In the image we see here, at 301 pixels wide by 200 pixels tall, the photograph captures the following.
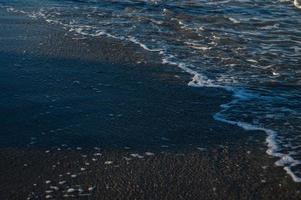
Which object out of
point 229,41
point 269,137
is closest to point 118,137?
point 269,137

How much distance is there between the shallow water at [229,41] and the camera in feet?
20.3

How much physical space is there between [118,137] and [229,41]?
4.43m

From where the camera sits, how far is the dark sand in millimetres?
4609

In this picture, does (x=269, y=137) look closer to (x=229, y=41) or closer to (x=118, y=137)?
(x=118, y=137)

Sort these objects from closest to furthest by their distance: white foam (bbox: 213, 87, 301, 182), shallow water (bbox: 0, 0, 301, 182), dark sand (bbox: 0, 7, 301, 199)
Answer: dark sand (bbox: 0, 7, 301, 199) < white foam (bbox: 213, 87, 301, 182) < shallow water (bbox: 0, 0, 301, 182)

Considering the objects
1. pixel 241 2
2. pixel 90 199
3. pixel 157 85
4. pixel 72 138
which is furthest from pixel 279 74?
pixel 241 2

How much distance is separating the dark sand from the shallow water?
273 mm

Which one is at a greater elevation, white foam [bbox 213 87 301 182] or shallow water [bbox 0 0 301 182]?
shallow water [bbox 0 0 301 182]

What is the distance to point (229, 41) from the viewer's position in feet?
31.2

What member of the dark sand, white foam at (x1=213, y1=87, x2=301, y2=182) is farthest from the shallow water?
the dark sand

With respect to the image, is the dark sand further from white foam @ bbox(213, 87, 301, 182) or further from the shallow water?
the shallow water

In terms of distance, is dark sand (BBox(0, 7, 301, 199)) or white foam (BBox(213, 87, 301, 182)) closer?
dark sand (BBox(0, 7, 301, 199))

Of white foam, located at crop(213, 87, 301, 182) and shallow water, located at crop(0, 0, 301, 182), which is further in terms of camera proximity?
shallow water, located at crop(0, 0, 301, 182)

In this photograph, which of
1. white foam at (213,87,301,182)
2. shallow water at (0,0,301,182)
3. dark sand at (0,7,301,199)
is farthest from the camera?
shallow water at (0,0,301,182)
